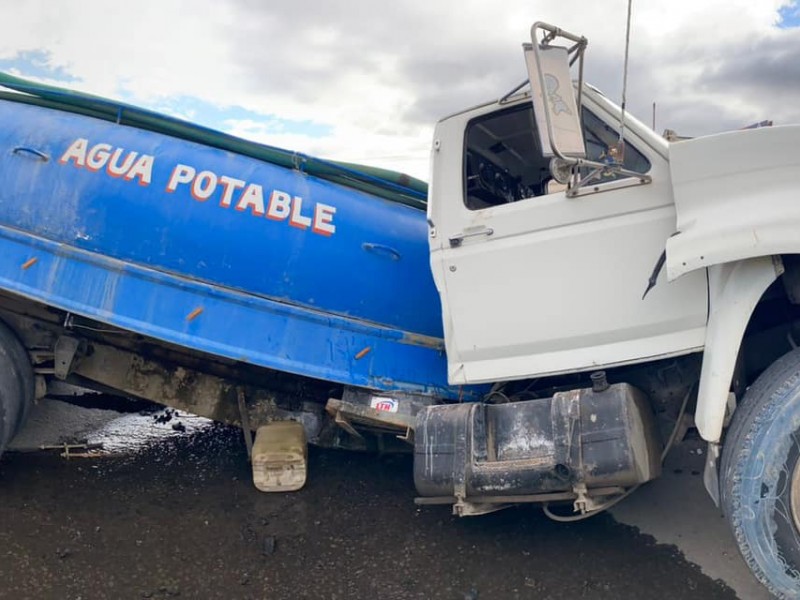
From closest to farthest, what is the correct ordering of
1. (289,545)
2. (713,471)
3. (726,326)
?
(726,326)
(713,471)
(289,545)

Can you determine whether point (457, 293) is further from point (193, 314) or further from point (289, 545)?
point (289, 545)

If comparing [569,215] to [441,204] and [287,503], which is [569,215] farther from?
[287,503]

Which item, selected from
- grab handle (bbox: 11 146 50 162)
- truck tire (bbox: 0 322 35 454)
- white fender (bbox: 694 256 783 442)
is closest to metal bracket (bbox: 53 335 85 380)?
truck tire (bbox: 0 322 35 454)

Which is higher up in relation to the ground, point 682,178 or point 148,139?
point 148,139

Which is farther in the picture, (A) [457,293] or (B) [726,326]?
(A) [457,293]

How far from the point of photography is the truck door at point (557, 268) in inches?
120

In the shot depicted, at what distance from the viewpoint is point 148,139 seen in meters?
4.13

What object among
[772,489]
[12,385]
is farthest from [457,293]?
[12,385]

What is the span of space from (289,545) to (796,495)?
233cm

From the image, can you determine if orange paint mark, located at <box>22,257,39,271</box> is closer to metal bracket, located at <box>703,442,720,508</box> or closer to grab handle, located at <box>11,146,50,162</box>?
grab handle, located at <box>11,146,50,162</box>

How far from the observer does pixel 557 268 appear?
3197 millimetres

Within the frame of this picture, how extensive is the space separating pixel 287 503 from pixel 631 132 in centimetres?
274

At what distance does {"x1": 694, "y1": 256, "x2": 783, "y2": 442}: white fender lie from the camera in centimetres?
273

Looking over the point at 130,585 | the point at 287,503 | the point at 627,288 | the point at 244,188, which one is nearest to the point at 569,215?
the point at 627,288
